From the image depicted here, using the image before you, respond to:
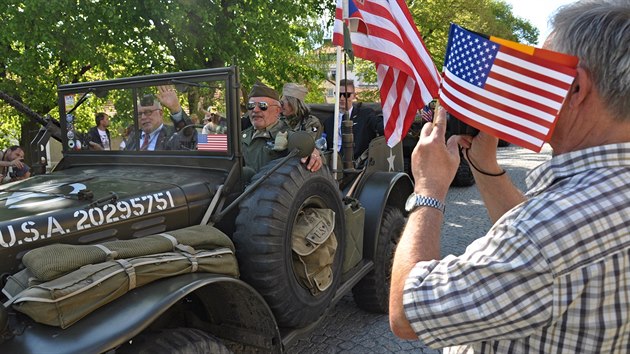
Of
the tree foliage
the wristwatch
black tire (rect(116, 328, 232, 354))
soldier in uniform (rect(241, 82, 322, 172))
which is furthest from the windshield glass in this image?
the tree foliage

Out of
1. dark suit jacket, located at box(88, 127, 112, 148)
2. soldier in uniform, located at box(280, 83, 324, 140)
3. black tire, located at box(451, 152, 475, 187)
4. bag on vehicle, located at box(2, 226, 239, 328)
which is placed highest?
soldier in uniform, located at box(280, 83, 324, 140)

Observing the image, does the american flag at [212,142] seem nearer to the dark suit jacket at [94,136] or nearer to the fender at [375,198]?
the dark suit jacket at [94,136]

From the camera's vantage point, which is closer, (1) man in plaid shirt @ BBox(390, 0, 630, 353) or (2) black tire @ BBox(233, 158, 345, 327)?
(1) man in plaid shirt @ BBox(390, 0, 630, 353)

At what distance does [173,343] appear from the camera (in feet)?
6.15

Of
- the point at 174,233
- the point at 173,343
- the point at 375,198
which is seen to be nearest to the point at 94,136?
the point at 174,233

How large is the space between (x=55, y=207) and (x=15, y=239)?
27 centimetres

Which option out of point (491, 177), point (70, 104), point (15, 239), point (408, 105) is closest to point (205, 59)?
point (70, 104)

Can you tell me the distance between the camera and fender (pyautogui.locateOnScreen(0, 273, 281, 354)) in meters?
1.53

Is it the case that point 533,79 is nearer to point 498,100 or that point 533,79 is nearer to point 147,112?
point 498,100

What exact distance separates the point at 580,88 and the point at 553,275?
0.40m

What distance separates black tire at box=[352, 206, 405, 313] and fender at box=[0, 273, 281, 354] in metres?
1.61

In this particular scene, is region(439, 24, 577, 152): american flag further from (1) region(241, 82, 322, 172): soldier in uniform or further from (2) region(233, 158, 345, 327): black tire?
(1) region(241, 82, 322, 172): soldier in uniform

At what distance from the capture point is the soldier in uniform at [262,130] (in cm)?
346

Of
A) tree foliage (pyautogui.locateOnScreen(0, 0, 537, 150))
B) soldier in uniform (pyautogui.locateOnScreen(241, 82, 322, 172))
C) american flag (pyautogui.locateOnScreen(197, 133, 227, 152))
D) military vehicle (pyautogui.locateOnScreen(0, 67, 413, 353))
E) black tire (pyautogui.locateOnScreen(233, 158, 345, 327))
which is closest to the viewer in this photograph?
military vehicle (pyautogui.locateOnScreen(0, 67, 413, 353))
